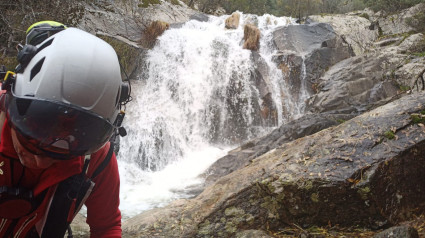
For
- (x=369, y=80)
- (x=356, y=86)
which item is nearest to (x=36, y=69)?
(x=356, y=86)

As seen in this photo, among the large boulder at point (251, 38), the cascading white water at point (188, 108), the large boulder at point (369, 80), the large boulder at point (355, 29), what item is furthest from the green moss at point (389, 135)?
the large boulder at point (355, 29)

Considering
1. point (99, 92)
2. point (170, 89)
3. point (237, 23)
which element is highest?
point (237, 23)

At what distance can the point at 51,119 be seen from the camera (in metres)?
1.24

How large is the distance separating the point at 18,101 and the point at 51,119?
0.46 feet

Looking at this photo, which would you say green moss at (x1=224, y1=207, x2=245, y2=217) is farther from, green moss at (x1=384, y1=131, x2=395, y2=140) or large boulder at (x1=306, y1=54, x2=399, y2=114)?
large boulder at (x1=306, y1=54, x2=399, y2=114)

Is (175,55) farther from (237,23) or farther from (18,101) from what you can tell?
(18,101)

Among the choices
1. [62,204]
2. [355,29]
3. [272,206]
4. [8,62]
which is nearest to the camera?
[62,204]

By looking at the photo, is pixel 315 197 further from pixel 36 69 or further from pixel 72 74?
pixel 36 69

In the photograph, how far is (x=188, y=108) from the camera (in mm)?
10977

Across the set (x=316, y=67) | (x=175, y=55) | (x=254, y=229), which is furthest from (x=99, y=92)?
(x=316, y=67)

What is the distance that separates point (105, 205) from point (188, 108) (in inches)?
368

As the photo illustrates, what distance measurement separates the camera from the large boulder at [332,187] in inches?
91.8

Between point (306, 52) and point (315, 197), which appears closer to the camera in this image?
point (315, 197)

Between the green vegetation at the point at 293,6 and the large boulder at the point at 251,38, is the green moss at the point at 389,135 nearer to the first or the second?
the large boulder at the point at 251,38
